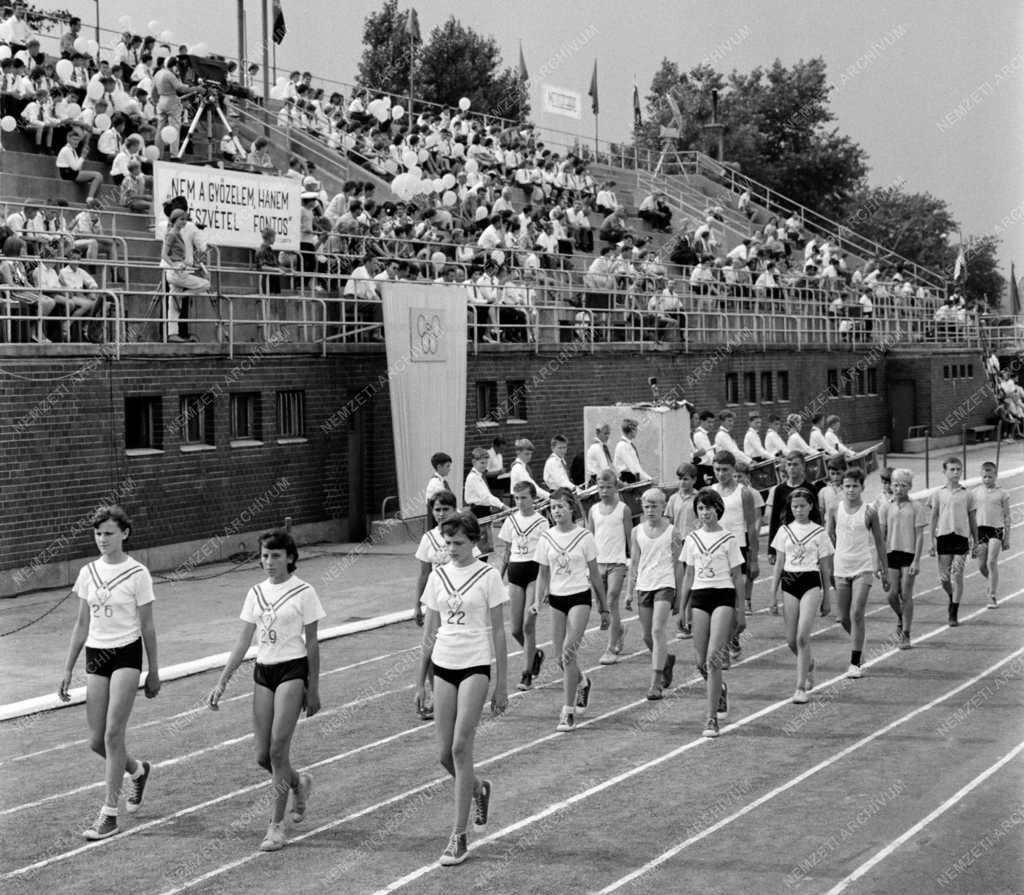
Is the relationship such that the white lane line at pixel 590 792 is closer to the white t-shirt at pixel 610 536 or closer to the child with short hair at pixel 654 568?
the child with short hair at pixel 654 568

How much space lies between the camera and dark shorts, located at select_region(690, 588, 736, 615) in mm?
13409

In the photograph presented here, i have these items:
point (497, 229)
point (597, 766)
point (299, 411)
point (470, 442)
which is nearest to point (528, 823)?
point (597, 766)

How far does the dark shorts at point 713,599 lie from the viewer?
1341 cm

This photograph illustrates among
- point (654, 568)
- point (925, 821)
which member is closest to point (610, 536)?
point (654, 568)

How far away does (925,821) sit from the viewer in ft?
34.3

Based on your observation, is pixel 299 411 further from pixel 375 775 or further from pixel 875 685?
pixel 375 775

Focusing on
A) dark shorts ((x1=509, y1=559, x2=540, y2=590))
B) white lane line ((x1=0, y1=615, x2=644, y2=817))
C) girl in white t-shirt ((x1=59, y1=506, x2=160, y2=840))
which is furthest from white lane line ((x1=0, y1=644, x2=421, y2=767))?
dark shorts ((x1=509, y1=559, x2=540, y2=590))

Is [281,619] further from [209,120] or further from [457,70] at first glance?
[457,70]

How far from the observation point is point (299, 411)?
87.8 ft

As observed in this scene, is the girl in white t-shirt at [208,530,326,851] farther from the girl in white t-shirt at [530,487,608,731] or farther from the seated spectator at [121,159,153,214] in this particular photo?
the seated spectator at [121,159,153,214]

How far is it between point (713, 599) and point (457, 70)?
65466mm

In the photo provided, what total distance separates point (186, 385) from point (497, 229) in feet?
37.4

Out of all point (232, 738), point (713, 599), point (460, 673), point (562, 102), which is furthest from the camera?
point (562, 102)

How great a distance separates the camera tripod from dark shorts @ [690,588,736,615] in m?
17.3
